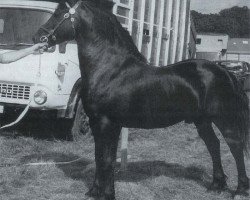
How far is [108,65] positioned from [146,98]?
522 mm

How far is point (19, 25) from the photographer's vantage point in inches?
302

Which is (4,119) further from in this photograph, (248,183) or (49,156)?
(248,183)

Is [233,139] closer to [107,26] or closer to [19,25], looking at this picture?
[107,26]

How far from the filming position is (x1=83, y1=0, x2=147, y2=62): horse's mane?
488 cm

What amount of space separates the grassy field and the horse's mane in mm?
1671

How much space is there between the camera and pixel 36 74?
7559 mm

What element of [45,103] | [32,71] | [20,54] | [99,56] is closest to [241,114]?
[99,56]

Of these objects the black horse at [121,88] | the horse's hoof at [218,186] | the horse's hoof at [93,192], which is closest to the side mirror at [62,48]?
the black horse at [121,88]

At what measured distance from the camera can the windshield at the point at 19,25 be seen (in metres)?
7.59

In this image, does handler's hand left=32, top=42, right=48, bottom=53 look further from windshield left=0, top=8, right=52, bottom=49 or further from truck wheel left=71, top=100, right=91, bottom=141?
truck wheel left=71, top=100, right=91, bottom=141

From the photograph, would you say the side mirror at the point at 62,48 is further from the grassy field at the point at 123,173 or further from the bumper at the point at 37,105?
the grassy field at the point at 123,173

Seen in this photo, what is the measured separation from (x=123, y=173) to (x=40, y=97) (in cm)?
199

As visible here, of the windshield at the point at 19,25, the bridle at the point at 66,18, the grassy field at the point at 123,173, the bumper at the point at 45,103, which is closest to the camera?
the bridle at the point at 66,18

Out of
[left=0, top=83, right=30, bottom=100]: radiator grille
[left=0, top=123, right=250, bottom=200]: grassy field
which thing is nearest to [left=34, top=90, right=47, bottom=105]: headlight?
[left=0, top=83, right=30, bottom=100]: radiator grille
